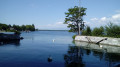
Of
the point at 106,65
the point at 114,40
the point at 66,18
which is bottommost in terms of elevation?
the point at 106,65

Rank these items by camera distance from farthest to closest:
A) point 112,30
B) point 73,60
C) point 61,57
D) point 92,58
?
1. point 112,30
2. point 61,57
3. point 92,58
4. point 73,60

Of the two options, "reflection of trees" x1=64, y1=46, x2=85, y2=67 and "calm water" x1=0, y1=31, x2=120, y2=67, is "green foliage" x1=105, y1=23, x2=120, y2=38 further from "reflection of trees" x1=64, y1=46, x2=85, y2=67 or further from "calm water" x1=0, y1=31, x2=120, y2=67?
"reflection of trees" x1=64, y1=46, x2=85, y2=67

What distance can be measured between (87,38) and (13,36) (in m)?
27.7

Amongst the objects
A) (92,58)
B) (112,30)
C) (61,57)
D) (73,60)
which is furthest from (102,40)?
(73,60)

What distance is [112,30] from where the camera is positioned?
92.7 feet

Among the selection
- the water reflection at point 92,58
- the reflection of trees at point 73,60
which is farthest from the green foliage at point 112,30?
the reflection of trees at point 73,60

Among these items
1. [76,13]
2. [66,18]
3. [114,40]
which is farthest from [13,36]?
[114,40]

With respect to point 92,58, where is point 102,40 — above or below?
above

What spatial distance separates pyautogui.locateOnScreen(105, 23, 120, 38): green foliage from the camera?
1069 inches

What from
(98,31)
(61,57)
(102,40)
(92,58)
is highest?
(98,31)

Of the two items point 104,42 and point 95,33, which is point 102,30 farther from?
point 104,42

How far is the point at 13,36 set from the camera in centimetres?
4019

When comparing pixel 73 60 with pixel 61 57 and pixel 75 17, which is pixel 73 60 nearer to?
pixel 61 57

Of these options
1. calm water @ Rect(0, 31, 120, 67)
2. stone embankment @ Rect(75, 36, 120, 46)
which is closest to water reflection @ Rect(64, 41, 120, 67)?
calm water @ Rect(0, 31, 120, 67)
